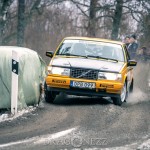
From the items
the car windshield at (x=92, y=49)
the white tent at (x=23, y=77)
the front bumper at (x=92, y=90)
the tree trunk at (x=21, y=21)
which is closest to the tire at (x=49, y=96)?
the front bumper at (x=92, y=90)

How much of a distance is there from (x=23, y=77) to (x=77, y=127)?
7.33 feet

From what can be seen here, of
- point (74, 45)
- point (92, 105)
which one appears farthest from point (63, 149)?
point (74, 45)

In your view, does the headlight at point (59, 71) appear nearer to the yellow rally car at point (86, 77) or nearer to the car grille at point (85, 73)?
the yellow rally car at point (86, 77)

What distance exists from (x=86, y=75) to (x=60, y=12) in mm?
27947

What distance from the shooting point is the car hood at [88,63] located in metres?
11.1

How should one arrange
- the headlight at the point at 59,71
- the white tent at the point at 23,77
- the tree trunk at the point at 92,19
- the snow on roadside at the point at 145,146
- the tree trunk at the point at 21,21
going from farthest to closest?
the tree trunk at the point at 92,19 < the tree trunk at the point at 21,21 < the headlight at the point at 59,71 < the white tent at the point at 23,77 < the snow on roadside at the point at 145,146

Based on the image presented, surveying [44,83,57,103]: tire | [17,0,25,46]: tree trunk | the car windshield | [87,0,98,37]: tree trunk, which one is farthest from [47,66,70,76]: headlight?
[87,0,98,37]: tree trunk

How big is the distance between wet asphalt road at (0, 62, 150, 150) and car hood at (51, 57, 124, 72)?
0.87 meters

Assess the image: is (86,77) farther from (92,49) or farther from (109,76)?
(92,49)

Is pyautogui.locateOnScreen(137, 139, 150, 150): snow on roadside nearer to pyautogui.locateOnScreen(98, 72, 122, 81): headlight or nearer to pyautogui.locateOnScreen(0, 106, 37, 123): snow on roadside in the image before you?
pyautogui.locateOnScreen(0, 106, 37, 123): snow on roadside

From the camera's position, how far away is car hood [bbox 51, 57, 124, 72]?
36.5 ft

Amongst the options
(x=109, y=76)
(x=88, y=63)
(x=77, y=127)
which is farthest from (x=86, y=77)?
(x=77, y=127)

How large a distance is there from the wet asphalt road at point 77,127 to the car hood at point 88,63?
0.87 m

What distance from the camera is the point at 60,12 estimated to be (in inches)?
1516
